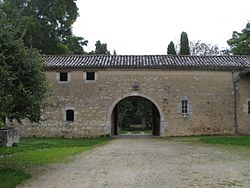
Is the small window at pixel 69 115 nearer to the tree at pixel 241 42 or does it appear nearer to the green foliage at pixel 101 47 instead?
the tree at pixel 241 42

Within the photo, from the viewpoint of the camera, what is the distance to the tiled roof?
26609 mm

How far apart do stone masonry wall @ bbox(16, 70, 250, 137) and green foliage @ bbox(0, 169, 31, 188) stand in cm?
1687

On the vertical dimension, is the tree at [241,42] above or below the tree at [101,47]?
below

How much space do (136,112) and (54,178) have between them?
42.2m

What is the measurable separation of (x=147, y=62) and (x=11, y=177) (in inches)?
762

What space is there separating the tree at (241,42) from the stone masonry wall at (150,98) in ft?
52.9

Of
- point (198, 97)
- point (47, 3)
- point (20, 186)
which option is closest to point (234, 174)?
point (20, 186)

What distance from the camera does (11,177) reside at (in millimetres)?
8883

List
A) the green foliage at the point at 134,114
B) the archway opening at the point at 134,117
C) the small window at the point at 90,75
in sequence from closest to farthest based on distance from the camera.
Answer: the small window at the point at 90,75
the archway opening at the point at 134,117
the green foliage at the point at 134,114

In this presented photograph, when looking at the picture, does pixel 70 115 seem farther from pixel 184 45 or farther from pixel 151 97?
pixel 184 45

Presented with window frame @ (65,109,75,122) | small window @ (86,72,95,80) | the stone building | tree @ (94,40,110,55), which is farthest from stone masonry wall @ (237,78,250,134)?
tree @ (94,40,110,55)

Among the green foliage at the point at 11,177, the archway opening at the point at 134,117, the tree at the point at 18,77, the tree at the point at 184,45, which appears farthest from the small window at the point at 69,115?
the archway opening at the point at 134,117

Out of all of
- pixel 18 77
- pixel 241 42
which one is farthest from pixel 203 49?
pixel 18 77

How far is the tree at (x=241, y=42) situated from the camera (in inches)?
1641
